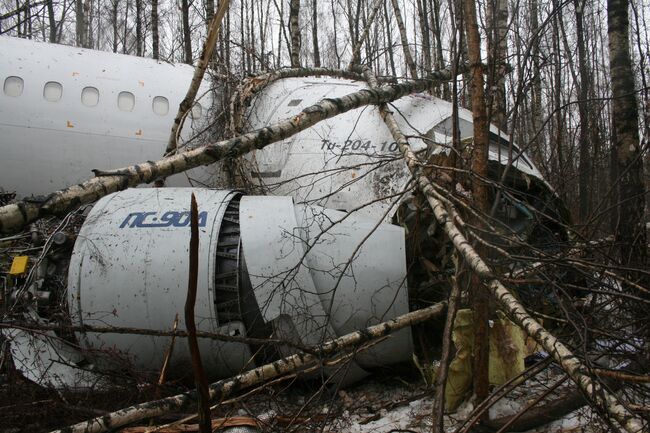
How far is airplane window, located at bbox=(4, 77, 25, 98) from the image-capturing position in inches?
292

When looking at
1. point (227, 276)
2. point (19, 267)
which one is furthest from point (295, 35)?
point (227, 276)

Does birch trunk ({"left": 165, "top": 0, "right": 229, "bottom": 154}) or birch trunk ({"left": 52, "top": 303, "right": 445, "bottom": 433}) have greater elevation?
birch trunk ({"left": 165, "top": 0, "right": 229, "bottom": 154})

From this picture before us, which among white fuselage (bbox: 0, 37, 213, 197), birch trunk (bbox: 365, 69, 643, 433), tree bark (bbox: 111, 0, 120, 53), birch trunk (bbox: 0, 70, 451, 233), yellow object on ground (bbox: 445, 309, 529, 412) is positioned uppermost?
tree bark (bbox: 111, 0, 120, 53)

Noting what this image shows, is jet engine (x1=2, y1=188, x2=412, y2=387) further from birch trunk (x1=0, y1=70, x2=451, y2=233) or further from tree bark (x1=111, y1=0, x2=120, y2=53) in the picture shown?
tree bark (x1=111, y1=0, x2=120, y2=53)

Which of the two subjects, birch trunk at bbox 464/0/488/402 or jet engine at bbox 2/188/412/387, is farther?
jet engine at bbox 2/188/412/387

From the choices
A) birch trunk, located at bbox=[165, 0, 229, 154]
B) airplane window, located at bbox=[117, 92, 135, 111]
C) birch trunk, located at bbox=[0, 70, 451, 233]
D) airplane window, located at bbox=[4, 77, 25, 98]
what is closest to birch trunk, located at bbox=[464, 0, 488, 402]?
birch trunk, located at bbox=[0, 70, 451, 233]

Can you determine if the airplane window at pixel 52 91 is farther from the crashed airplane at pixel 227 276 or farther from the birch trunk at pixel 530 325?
the birch trunk at pixel 530 325

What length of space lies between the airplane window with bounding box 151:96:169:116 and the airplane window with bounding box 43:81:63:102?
1.28 meters

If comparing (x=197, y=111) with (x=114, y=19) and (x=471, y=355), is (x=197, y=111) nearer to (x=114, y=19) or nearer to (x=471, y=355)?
(x=471, y=355)

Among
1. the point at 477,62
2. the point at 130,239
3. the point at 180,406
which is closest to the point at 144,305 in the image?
the point at 130,239

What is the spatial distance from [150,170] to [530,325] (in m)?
2.22

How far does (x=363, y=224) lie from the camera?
4.69 meters

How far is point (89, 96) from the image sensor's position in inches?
301

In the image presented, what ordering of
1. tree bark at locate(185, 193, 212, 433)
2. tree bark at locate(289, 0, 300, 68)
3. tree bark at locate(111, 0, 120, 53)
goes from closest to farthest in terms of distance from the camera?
tree bark at locate(185, 193, 212, 433)
tree bark at locate(289, 0, 300, 68)
tree bark at locate(111, 0, 120, 53)
